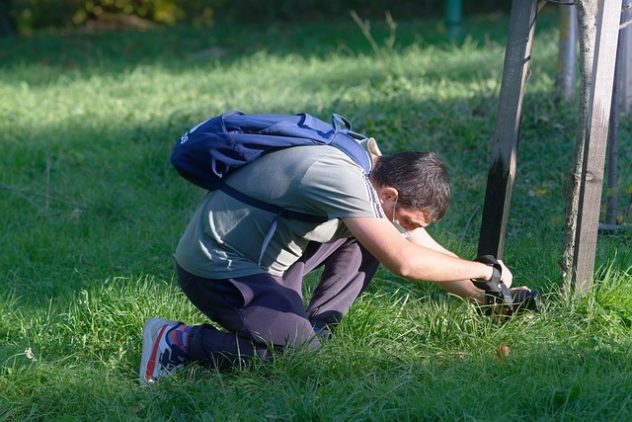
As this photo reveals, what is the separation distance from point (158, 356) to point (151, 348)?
2.0 inches

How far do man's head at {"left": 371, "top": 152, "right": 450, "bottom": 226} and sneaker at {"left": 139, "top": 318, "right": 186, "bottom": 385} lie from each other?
3.10ft

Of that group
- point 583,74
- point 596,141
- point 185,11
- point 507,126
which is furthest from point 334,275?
point 185,11

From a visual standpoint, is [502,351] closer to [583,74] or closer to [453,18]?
[583,74]

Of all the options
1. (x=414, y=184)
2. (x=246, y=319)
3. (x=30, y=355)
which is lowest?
(x=30, y=355)

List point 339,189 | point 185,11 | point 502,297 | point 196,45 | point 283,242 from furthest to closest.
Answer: point 185,11, point 196,45, point 502,297, point 283,242, point 339,189

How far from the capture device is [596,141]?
359cm

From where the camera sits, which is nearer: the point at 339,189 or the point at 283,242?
the point at 339,189

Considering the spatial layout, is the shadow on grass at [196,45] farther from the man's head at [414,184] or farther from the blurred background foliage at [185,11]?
the man's head at [414,184]

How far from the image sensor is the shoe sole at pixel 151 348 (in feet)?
11.7

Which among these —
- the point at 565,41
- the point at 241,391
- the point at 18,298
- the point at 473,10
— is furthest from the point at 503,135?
the point at 473,10

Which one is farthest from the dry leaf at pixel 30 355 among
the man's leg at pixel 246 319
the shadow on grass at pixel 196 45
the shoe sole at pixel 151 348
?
the shadow on grass at pixel 196 45

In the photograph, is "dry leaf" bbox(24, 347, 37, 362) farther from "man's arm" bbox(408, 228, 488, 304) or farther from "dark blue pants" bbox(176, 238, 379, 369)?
"man's arm" bbox(408, 228, 488, 304)

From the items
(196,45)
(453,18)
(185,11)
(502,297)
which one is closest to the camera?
(502,297)

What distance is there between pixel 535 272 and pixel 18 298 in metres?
2.33
